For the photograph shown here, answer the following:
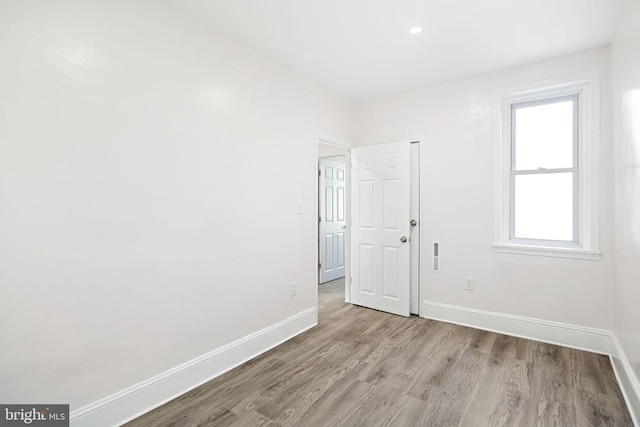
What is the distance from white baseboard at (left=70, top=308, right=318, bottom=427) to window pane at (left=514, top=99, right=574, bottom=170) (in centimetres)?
301

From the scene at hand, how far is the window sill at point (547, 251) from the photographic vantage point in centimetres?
270

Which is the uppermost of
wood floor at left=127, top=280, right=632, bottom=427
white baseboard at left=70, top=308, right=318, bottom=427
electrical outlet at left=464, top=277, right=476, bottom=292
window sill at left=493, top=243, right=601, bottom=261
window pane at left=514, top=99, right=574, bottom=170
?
window pane at left=514, top=99, right=574, bottom=170

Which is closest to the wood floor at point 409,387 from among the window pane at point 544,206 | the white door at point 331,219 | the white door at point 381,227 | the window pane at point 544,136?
the white door at point 381,227

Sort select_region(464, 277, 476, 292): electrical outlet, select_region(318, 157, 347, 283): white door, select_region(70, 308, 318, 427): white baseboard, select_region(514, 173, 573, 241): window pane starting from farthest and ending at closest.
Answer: select_region(318, 157, 347, 283): white door
select_region(464, 277, 476, 292): electrical outlet
select_region(514, 173, 573, 241): window pane
select_region(70, 308, 318, 427): white baseboard

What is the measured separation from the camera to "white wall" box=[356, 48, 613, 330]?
2688mm

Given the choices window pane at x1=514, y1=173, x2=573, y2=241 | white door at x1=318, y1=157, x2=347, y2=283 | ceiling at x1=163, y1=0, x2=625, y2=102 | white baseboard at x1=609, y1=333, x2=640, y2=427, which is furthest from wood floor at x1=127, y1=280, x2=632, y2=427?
ceiling at x1=163, y1=0, x2=625, y2=102

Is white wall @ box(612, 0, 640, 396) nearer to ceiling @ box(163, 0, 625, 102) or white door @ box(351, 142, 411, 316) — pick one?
ceiling @ box(163, 0, 625, 102)

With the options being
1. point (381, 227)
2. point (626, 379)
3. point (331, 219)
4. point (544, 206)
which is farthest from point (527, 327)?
Result: point (331, 219)

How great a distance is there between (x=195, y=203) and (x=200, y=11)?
1.38m

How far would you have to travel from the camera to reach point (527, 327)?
9.76 ft

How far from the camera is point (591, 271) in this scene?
2.70 metres

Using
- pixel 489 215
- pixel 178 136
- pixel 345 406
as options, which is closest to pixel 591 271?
pixel 489 215

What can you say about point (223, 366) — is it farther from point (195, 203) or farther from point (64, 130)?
point (64, 130)

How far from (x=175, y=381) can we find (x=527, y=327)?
10.5ft
